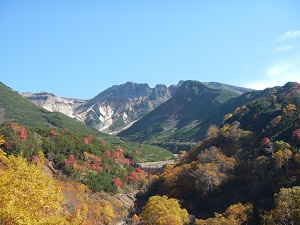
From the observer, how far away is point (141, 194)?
254 ft

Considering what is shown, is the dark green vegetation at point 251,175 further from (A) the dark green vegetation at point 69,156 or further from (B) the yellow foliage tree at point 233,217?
(A) the dark green vegetation at point 69,156

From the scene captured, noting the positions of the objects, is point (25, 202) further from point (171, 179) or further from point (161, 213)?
point (171, 179)

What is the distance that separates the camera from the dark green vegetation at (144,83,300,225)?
46.0 metres

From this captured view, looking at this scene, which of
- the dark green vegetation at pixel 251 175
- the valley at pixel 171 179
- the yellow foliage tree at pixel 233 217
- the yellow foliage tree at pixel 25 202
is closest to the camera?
the yellow foliage tree at pixel 25 202

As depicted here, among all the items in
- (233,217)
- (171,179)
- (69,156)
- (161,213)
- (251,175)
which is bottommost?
(233,217)

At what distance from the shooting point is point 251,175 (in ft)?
188

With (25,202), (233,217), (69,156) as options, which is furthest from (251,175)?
(69,156)

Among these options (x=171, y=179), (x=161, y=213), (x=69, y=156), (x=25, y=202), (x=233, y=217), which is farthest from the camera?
(x=69, y=156)

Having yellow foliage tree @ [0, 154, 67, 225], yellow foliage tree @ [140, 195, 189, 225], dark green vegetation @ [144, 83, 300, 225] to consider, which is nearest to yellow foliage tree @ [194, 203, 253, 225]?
dark green vegetation @ [144, 83, 300, 225]

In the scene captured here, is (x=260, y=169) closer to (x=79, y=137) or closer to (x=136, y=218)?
(x=136, y=218)

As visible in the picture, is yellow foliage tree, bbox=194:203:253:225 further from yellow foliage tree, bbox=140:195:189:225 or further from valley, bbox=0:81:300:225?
yellow foliage tree, bbox=140:195:189:225

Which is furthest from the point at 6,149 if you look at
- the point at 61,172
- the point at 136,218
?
the point at 136,218

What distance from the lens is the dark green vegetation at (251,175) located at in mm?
46047

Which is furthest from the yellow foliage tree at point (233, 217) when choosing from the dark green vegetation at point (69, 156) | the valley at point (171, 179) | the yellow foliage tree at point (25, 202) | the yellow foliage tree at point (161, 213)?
the dark green vegetation at point (69, 156)
